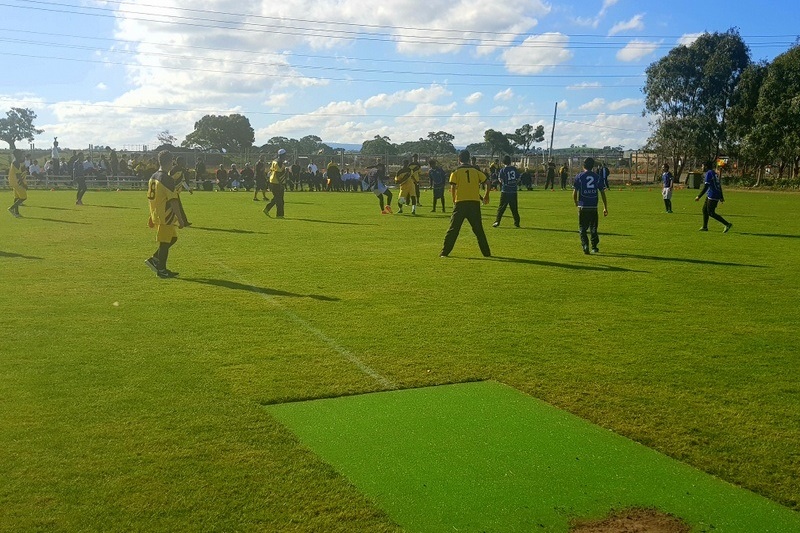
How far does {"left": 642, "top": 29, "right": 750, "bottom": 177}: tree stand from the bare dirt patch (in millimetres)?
64522

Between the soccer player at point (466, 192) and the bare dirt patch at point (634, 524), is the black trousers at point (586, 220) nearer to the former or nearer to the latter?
the soccer player at point (466, 192)

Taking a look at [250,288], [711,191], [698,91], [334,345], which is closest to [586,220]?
[711,191]

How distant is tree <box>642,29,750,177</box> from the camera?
63562mm

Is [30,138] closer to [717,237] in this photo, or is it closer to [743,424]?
[717,237]

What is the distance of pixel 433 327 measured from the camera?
28.7ft

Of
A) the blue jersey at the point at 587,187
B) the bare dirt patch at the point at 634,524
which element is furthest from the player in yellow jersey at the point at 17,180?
the bare dirt patch at the point at 634,524

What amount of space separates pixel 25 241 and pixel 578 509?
1578 cm

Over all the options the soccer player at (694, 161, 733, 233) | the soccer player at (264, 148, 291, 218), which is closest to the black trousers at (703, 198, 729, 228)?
the soccer player at (694, 161, 733, 233)

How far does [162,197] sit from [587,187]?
26.4 ft

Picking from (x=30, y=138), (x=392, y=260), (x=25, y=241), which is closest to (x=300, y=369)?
(x=392, y=260)

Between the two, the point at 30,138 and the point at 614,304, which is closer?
the point at 614,304

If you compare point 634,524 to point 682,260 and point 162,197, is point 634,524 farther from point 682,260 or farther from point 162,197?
point 682,260

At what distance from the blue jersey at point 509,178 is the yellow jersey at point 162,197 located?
10278 millimetres

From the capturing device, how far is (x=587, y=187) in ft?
49.8
